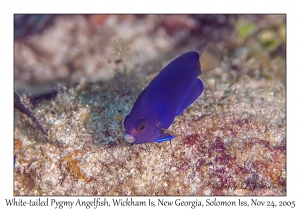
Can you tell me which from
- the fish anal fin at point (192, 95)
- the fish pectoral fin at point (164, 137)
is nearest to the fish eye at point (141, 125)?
the fish pectoral fin at point (164, 137)

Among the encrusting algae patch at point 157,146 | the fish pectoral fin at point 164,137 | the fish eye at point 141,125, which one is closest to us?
the fish eye at point 141,125

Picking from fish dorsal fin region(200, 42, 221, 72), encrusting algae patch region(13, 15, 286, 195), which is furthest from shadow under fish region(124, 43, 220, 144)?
encrusting algae patch region(13, 15, 286, 195)

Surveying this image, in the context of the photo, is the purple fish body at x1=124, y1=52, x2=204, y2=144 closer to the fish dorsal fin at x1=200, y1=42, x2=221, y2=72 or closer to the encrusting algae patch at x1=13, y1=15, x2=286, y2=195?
the fish dorsal fin at x1=200, y1=42, x2=221, y2=72

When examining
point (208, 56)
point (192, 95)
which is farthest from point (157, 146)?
point (208, 56)

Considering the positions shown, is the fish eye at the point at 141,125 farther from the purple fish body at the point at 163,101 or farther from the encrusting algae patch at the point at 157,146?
the encrusting algae patch at the point at 157,146

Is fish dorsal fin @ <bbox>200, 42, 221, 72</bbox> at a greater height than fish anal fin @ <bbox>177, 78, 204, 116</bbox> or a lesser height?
greater

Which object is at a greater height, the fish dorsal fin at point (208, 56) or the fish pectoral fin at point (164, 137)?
the fish dorsal fin at point (208, 56)

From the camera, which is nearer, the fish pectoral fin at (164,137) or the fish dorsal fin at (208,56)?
the fish pectoral fin at (164,137)

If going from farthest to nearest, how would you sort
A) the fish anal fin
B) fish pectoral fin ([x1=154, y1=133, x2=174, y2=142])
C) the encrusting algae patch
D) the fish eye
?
the encrusting algae patch → the fish anal fin → fish pectoral fin ([x1=154, y1=133, x2=174, y2=142]) → the fish eye

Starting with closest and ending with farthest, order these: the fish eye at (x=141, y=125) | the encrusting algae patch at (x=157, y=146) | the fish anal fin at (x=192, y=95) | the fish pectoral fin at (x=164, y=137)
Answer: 1. the fish eye at (x=141, y=125)
2. the fish pectoral fin at (x=164, y=137)
3. the fish anal fin at (x=192, y=95)
4. the encrusting algae patch at (x=157, y=146)

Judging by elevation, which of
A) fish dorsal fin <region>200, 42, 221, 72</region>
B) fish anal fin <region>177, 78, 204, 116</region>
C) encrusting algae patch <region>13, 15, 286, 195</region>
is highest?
fish dorsal fin <region>200, 42, 221, 72</region>
